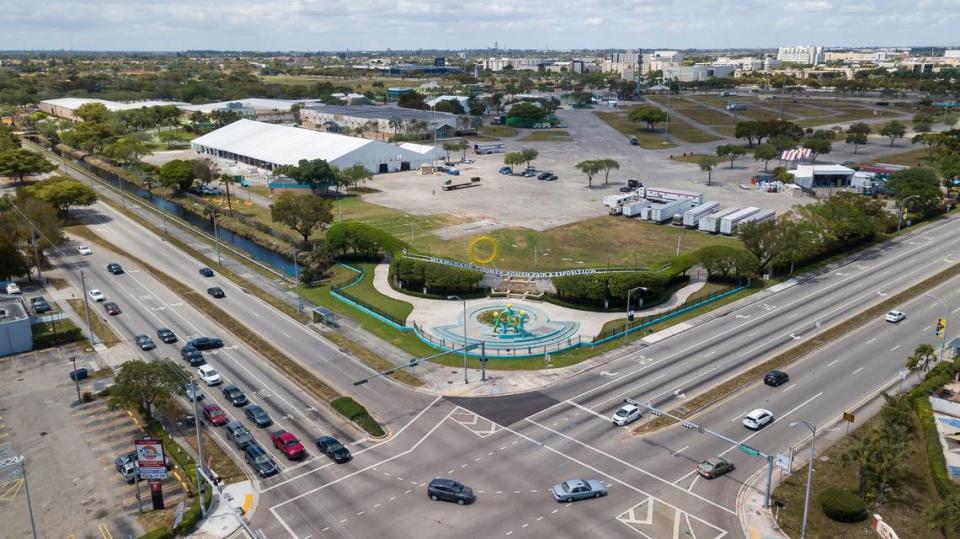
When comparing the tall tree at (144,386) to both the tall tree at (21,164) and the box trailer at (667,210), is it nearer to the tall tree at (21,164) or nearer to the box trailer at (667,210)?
the box trailer at (667,210)

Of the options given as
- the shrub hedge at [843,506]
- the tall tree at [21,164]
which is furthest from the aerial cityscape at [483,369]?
the tall tree at [21,164]

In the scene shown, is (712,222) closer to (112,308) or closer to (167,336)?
(167,336)

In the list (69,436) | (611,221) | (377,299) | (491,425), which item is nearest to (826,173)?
(611,221)

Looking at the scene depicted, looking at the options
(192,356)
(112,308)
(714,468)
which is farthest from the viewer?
(112,308)

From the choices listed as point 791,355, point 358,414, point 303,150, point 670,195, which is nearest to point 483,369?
point 358,414

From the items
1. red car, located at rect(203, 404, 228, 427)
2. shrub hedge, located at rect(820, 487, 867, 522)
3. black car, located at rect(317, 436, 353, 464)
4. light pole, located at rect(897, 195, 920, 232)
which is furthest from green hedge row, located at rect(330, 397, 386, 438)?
light pole, located at rect(897, 195, 920, 232)

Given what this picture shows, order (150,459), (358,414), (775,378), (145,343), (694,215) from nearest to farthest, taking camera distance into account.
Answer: (150,459)
(358,414)
(775,378)
(145,343)
(694,215)
